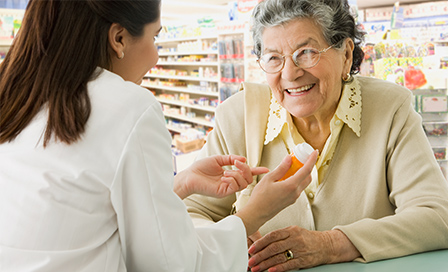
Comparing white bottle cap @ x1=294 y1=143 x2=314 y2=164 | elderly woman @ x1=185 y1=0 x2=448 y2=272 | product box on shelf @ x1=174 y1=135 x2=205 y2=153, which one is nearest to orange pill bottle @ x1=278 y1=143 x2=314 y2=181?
white bottle cap @ x1=294 y1=143 x2=314 y2=164

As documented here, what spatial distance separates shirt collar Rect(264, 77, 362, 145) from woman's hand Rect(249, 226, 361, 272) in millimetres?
491

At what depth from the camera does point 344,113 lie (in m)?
1.57

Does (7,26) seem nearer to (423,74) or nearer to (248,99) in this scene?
(248,99)

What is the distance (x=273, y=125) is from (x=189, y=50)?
6.49m

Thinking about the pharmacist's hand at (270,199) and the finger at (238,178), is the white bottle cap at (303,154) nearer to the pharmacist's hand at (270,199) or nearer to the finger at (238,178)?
the pharmacist's hand at (270,199)

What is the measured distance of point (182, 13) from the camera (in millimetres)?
16234

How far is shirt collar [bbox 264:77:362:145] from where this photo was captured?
1.56 metres

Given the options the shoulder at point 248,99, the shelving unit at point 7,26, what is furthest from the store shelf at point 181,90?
the shoulder at point 248,99

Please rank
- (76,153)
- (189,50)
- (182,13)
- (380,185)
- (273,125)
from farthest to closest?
(182,13)
(189,50)
(273,125)
(380,185)
(76,153)

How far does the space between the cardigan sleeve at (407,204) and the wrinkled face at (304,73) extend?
0.29 meters

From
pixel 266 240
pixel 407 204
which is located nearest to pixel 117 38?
pixel 266 240

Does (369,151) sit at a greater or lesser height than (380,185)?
greater

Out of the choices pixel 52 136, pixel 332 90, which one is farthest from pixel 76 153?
pixel 332 90

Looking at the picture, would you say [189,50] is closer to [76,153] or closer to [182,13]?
[76,153]
